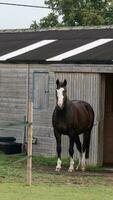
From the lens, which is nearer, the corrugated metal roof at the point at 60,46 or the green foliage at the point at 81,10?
the corrugated metal roof at the point at 60,46

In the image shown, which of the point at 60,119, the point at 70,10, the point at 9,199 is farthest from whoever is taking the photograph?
the point at 70,10

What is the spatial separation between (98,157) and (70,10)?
27.9 metres

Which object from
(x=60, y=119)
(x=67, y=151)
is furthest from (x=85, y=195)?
(x=67, y=151)

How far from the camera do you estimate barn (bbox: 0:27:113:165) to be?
21.1 m

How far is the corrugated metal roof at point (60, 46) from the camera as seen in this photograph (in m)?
21.8

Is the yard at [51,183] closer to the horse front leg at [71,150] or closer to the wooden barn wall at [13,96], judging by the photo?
the horse front leg at [71,150]

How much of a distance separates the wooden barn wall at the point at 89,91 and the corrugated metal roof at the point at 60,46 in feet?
1.41

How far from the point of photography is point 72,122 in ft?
66.7

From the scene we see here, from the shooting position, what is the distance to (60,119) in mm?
20281

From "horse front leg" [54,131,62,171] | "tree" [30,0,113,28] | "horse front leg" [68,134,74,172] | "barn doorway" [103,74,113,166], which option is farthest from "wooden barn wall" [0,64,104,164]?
"tree" [30,0,113,28]

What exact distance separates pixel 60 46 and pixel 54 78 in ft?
7.45

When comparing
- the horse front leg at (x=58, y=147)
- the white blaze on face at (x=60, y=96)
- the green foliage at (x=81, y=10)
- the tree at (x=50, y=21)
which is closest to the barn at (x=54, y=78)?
the horse front leg at (x=58, y=147)

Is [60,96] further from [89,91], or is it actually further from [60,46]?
[60,46]

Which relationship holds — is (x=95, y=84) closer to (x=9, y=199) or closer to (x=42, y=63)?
(x=42, y=63)
